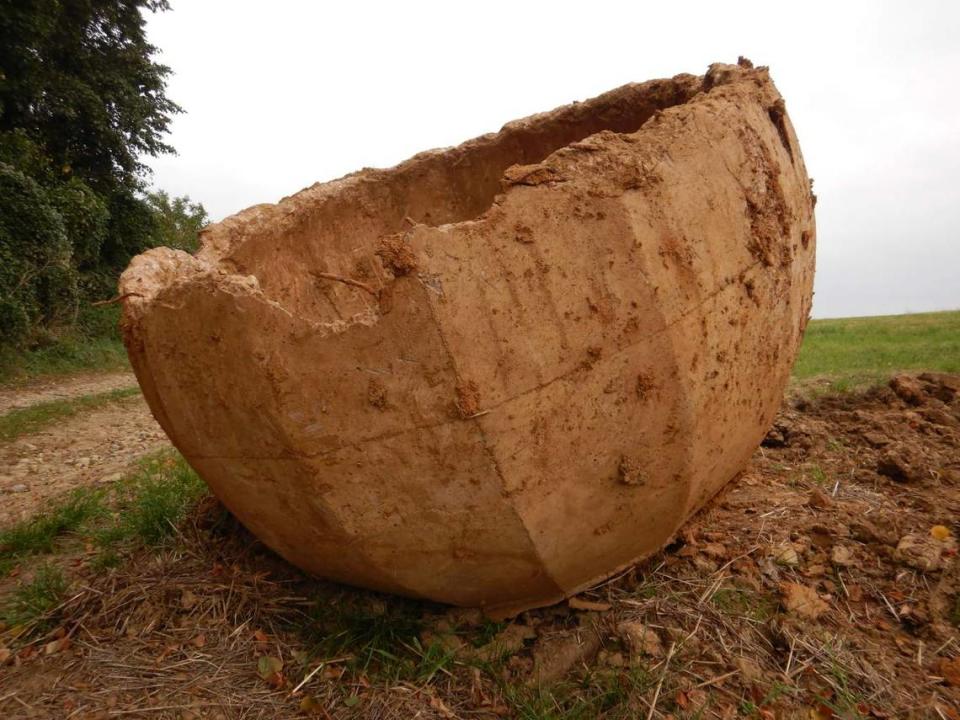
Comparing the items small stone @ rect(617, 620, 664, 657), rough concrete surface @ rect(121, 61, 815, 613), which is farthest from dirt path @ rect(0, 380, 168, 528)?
small stone @ rect(617, 620, 664, 657)

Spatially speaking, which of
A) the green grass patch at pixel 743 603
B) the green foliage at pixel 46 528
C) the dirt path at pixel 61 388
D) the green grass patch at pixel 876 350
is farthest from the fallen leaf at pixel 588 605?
the dirt path at pixel 61 388

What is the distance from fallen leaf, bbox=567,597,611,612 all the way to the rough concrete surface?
0.08 metres

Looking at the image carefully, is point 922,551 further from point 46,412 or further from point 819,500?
point 46,412

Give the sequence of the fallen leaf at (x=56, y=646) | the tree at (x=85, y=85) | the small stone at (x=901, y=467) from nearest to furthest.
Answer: the fallen leaf at (x=56, y=646), the small stone at (x=901, y=467), the tree at (x=85, y=85)

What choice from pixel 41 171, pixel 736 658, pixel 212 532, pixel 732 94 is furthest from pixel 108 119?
pixel 736 658

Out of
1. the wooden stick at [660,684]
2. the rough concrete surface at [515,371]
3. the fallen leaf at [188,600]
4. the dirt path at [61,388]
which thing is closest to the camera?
the rough concrete surface at [515,371]

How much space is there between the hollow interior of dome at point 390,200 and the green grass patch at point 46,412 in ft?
14.8

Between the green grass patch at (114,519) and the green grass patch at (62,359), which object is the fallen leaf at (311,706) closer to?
the green grass patch at (114,519)

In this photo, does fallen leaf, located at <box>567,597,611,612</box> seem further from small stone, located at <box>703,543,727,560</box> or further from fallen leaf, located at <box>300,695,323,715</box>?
fallen leaf, located at <box>300,695,323,715</box>

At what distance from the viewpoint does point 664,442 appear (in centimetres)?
206

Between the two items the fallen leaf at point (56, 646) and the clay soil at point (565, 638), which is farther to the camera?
the fallen leaf at point (56, 646)

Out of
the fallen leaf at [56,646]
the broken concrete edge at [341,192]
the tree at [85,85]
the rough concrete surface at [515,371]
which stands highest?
the tree at [85,85]

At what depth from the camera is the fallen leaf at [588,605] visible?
2.41 metres

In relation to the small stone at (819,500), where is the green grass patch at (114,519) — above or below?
above
